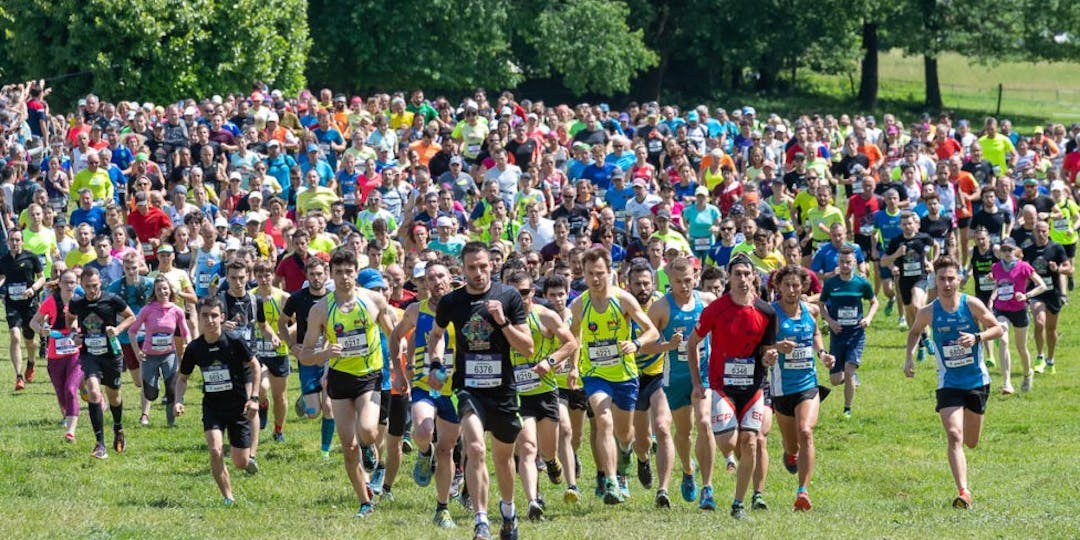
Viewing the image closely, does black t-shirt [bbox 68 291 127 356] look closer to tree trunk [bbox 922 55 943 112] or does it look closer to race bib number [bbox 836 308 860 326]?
race bib number [bbox 836 308 860 326]

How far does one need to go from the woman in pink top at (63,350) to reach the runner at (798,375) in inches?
281

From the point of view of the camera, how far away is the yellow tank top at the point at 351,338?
44.6 ft

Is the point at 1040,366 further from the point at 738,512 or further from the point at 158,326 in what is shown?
the point at 158,326

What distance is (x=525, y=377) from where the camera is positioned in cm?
1264

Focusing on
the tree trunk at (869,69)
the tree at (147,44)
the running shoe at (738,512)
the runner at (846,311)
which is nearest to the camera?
the running shoe at (738,512)

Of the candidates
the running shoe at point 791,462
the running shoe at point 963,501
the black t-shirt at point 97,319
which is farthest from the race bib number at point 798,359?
the black t-shirt at point 97,319

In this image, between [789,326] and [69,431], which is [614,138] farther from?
[789,326]

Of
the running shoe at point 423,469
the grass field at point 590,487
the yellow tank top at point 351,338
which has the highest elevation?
the yellow tank top at point 351,338

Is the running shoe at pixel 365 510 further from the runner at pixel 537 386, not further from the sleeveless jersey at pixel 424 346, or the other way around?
the runner at pixel 537 386

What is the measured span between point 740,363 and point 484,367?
237cm

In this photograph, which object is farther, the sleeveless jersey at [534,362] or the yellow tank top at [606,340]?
the yellow tank top at [606,340]

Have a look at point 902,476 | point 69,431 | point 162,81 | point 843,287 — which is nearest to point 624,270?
point 843,287

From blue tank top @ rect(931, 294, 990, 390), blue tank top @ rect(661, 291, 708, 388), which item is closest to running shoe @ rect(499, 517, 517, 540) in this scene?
blue tank top @ rect(661, 291, 708, 388)

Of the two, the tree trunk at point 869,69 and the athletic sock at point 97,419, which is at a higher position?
the tree trunk at point 869,69
